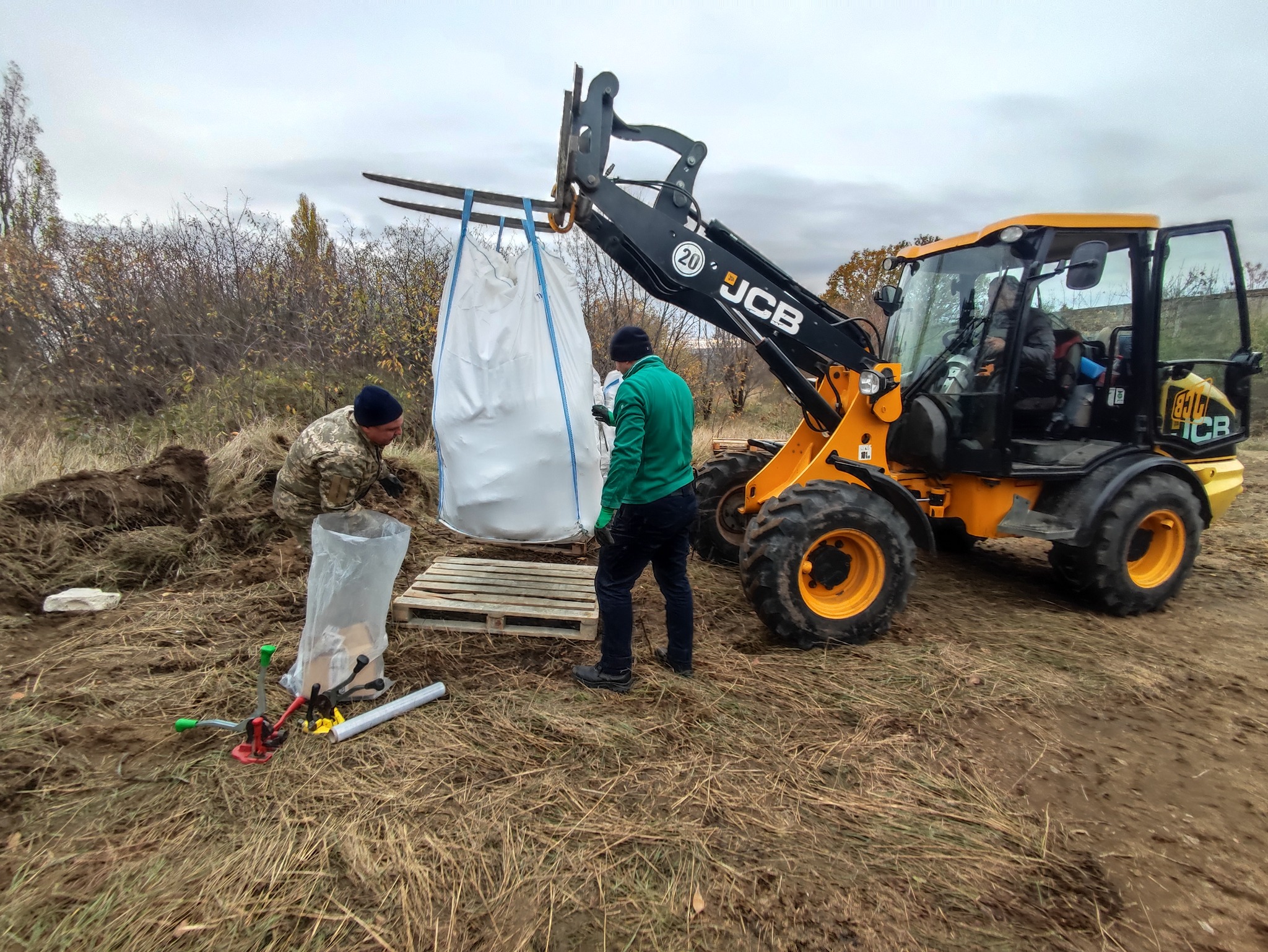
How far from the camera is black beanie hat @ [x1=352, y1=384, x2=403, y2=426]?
3.16 meters

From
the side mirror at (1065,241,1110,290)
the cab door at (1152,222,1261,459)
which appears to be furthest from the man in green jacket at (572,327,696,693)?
the cab door at (1152,222,1261,459)

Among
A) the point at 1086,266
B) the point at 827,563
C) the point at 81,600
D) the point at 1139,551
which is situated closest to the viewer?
the point at 1086,266

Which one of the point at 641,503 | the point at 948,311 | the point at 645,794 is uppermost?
the point at 948,311

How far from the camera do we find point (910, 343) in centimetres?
456

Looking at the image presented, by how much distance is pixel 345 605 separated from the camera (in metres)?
2.79

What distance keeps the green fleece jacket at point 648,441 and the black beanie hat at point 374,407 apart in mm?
1091

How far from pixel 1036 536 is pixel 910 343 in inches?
57.9

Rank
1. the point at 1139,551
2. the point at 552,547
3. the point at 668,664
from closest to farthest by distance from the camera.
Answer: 1. the point at 668,664
2. the point at 1139,551
3. the point at 552,547

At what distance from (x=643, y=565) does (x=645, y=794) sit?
1.06 m

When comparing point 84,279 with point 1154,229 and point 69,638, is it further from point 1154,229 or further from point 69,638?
point 1154,229

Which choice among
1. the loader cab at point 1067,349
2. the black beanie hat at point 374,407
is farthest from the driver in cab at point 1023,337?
the black beanie hat at point 374,407

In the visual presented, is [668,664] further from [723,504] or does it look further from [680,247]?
[680,247]

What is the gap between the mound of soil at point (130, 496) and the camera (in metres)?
4.45

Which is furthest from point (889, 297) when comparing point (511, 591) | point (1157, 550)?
point (511, 591)
